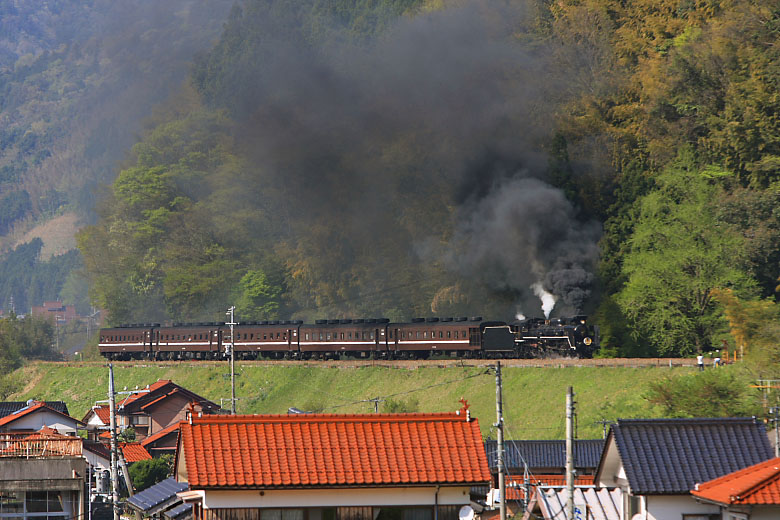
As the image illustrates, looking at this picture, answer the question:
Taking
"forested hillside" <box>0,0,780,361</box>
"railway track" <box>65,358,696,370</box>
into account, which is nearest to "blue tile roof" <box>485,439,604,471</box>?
"forested hillside" <box>0,0,780,361</box>

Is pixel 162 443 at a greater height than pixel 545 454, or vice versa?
pixel 162 443

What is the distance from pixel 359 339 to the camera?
68.6 metres

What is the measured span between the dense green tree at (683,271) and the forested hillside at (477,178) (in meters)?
0.11

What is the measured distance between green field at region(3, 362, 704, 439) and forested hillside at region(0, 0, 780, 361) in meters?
6.19

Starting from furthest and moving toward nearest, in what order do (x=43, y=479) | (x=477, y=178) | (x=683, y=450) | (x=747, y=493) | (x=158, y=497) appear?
(x=477, y=178)
(x=43, y=479)
(x=158, y=497)
(x=683, y=450)
(x=747, y=493)

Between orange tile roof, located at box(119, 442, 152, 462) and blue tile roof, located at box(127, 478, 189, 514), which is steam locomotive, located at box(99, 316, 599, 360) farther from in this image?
blue tile roof, located at box(127, 478, 189, 514)

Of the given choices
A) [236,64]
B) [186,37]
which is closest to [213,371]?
[236,64]

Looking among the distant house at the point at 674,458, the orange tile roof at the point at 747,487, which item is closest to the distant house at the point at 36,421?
the distant house at the point at 674,458

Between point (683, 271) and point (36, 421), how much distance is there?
30491 mm

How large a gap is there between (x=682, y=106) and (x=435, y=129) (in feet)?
61.4

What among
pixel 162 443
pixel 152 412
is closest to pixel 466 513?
pixel 162 443

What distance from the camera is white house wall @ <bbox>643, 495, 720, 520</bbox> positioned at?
69.6 ft

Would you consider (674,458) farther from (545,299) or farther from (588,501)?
(545,299)

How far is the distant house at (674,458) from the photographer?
69.6 feet
